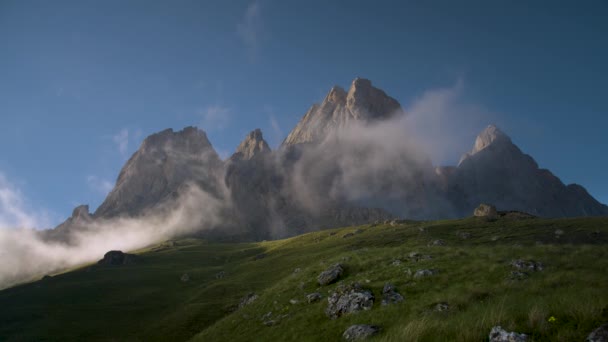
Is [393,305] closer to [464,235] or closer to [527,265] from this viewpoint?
[527,265]

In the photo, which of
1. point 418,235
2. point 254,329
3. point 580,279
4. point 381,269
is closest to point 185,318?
point 254,329

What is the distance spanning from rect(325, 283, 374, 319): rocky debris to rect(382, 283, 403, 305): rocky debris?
0.98 metres

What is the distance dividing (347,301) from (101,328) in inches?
1874

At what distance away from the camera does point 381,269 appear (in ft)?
106

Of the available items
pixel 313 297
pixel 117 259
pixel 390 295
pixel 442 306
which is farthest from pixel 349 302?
pixel 117 259

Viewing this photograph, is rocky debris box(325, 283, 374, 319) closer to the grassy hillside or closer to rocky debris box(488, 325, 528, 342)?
the grassy hillside

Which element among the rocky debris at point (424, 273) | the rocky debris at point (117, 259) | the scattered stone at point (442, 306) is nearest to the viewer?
the scattered stone at point (442, 306)

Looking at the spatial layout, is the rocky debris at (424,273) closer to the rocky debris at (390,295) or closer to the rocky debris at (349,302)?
the rocky debris at (390,295)

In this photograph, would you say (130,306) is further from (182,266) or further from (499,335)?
(499,335)

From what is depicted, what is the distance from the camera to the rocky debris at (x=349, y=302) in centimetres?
2302

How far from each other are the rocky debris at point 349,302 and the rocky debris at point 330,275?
795 centimetres

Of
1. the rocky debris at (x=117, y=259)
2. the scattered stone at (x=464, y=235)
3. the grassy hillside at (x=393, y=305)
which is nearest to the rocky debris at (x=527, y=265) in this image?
the grassy hillside at (x=393, y=305)

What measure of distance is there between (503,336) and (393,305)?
11609mm

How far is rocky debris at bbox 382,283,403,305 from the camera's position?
73.4 ft
